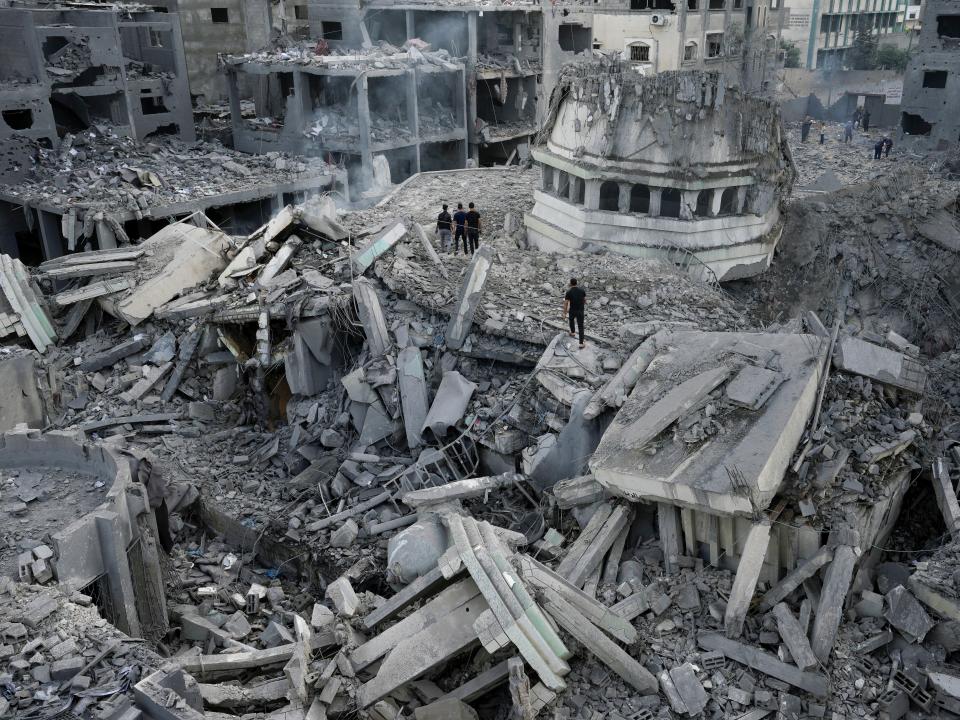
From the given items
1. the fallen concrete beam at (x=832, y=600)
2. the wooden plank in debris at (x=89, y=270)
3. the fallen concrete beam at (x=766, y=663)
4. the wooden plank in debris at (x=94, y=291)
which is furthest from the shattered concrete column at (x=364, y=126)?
the fallen concrete beam at (x=766, y=663)

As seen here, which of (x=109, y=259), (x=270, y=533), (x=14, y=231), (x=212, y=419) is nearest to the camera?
(x=270, y=533)

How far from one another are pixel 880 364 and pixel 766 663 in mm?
4359

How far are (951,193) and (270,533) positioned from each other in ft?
56.4

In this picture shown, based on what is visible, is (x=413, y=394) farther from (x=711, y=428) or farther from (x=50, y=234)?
(x=50, y=234)

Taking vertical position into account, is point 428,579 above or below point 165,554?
above

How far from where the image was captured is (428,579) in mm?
8688

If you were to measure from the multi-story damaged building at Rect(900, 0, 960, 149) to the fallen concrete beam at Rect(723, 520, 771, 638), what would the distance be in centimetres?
2358

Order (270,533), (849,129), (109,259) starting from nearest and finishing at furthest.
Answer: (270,533)
(109,259)
(849,129)

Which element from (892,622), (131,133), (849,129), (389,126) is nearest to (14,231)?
(131,133)

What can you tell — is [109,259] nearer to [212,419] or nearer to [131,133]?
[212,419]

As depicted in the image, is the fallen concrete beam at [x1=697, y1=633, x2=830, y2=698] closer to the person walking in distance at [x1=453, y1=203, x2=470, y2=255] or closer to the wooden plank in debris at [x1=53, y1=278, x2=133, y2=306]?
the person walking in distance at [x1=453, y1=203, x2=470, y2=255]

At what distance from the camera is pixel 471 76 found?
95.5ft

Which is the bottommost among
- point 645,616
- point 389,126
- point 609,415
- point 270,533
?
point 270,533

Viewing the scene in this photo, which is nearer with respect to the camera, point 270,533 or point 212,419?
point 270,533
